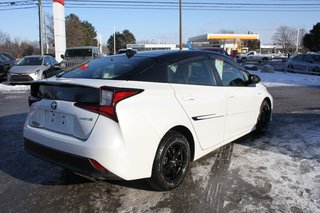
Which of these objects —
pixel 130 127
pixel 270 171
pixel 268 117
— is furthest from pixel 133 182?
pixel 268 117

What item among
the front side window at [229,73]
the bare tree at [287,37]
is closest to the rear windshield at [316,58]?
the front side window at [229,73]

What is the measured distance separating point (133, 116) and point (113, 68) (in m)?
0.94

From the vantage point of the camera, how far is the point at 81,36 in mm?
81375

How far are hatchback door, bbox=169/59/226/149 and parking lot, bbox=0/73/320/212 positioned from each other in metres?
0.55

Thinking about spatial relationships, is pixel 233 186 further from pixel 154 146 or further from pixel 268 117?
pixel 268 117

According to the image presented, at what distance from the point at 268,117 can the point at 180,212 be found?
378cm

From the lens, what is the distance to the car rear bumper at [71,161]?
3.48 meters

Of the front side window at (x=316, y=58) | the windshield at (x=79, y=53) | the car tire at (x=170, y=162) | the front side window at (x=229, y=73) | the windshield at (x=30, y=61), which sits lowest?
the car tire at (x=170, y=162)

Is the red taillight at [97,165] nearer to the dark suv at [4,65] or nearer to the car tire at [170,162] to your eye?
the car tire at [170,162]

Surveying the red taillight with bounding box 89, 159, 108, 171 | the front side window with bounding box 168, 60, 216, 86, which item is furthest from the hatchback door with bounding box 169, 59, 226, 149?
the red taillight with bounding box 89, 159, 108, 171

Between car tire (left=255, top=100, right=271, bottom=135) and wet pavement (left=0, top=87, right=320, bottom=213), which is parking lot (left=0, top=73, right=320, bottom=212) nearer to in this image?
wet pavement (left=0, top=87, right=320, bottom=213)

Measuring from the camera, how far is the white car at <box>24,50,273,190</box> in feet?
11.3

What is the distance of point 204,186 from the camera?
4.26 m

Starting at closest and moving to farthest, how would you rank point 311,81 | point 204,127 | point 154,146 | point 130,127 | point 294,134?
1. point 130,127
2. point 154,146
3. point 204,127
4. point 294,134
5. point 311,81
